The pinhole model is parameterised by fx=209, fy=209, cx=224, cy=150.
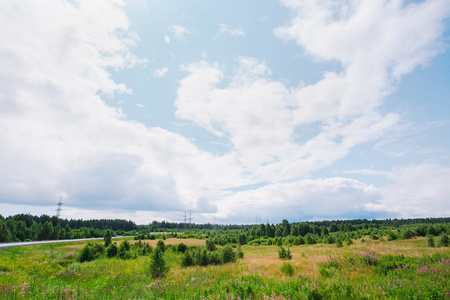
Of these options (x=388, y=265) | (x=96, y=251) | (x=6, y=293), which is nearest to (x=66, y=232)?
(x=96, y=251)

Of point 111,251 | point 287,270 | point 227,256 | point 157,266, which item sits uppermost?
point 287,270

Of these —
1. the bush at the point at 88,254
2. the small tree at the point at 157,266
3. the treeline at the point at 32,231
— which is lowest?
the treeline at the point at 32,231

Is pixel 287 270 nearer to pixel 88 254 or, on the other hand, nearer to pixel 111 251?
pixel 88 254

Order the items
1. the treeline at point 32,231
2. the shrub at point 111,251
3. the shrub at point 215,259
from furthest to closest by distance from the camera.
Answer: the treeline at point 32,231 → the shrub at point 111,251 → the shrub at point 215,259

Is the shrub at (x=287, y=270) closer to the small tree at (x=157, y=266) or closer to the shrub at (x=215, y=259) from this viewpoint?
the small tree at (x=157, y=266)

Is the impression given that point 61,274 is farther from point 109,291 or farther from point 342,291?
point 342,291

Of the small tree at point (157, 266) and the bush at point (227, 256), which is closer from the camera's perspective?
the small tree at point (157, 266)

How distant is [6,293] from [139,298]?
4590mm

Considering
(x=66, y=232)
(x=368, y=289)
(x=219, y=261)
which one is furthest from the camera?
(x=66, y=232)

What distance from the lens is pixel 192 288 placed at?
9242mm

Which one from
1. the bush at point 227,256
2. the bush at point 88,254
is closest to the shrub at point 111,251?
the bush at point 88,254

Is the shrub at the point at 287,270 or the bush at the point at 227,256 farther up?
the shrub at the point at 287,270

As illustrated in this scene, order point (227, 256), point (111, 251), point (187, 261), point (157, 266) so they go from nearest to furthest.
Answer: point (157, 266), point (187, 261), point (227, 256), point (111, 251)

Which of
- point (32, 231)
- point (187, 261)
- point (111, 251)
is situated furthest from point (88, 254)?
point (32, 231)
